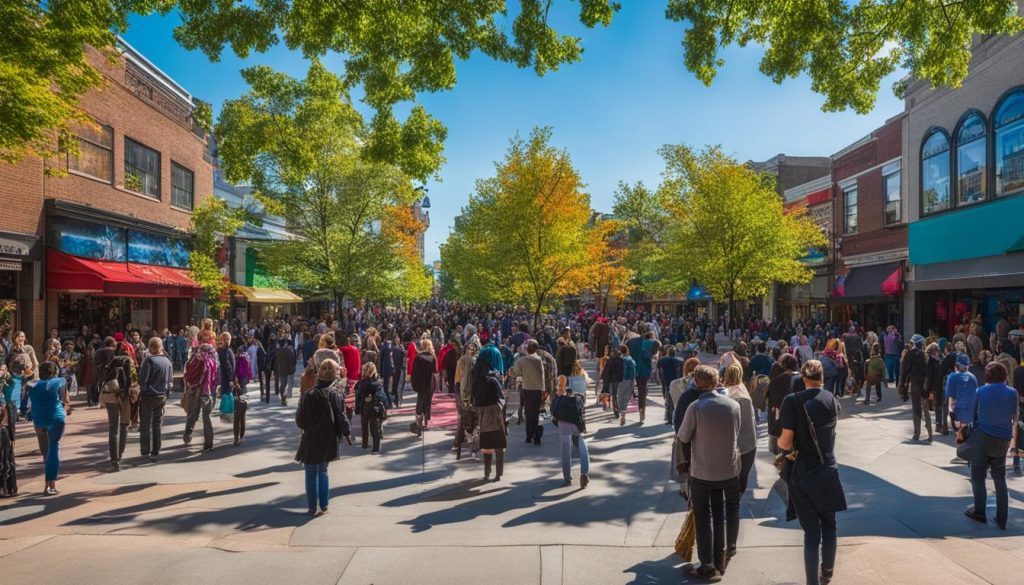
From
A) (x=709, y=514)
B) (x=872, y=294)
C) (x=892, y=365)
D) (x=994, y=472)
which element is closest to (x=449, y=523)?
(x=709, y=514)

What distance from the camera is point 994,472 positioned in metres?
6.42

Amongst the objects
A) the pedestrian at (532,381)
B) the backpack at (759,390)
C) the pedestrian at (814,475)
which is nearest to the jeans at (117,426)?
the pedestrian at (532,381)

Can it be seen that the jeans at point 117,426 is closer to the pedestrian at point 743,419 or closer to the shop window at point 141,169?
the pedestrian at point 743,419

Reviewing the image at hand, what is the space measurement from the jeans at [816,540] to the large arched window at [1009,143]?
18157 mm

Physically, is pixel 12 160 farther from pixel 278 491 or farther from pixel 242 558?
pixel 242 558

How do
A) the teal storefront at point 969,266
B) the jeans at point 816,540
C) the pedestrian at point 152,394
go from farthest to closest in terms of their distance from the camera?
1. the teal storefront at point 969,266
2. the pedestrian at point 152,394
3. the jeans at point 816,540

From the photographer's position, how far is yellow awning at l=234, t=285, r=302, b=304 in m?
32.0

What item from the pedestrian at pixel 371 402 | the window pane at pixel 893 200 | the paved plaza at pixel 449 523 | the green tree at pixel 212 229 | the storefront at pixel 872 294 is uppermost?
the window pane at pixel 893 200

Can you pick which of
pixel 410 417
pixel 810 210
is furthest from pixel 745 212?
pixel 410 417

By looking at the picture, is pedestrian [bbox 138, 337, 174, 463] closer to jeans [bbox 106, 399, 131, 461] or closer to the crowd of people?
the crowd of people

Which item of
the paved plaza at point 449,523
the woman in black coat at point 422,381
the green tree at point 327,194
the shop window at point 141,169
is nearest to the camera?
the paved plaza at point 449,523

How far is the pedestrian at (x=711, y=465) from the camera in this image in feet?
17.1

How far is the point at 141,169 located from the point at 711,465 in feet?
75.7

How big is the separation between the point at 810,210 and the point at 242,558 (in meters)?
33.8
